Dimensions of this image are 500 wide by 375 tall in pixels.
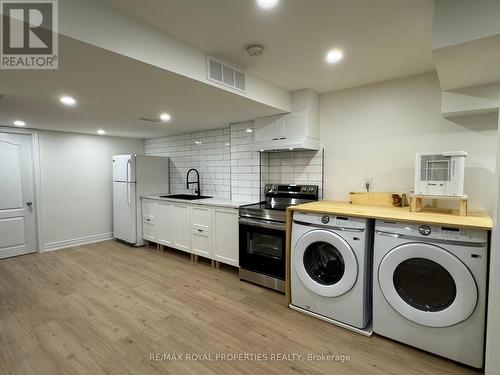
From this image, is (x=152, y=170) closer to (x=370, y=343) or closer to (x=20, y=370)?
(x=20, y=370)

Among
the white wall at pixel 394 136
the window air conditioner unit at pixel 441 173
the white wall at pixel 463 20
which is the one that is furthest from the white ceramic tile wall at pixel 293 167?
the white wall at pixel 463 20

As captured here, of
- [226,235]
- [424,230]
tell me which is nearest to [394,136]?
[424,230]

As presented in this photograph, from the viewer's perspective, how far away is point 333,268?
2.40 meters

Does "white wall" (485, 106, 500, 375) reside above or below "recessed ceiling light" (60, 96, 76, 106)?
below

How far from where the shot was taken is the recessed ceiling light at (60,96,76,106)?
2572 millimetres

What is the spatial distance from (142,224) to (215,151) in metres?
1.92

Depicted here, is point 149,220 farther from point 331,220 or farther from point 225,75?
point 331,220

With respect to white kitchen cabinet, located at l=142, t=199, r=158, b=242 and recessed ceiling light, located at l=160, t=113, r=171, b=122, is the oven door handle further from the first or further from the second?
white kitchen cabinet, located at l=142, t=199, r=158, b=242

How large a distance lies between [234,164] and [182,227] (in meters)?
1.27

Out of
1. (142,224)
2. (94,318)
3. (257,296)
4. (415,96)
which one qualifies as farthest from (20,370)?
(415,96)

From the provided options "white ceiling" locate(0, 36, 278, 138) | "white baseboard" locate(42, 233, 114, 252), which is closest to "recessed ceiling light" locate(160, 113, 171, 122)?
"white ceiling" locate(0, 36, 278, 138)

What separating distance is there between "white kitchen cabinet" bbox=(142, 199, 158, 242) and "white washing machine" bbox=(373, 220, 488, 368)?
3.58 metres

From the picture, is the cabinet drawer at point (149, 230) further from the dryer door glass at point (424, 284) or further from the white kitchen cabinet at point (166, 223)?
the dryer door glass at point (424, 284)

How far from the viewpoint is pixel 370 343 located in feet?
6.78
